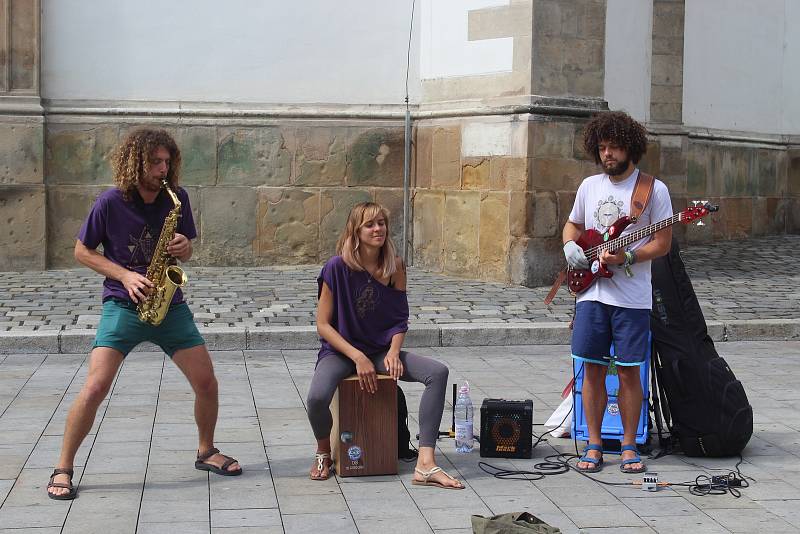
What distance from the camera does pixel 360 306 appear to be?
6.04 metres

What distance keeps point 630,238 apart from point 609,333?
1.66ft

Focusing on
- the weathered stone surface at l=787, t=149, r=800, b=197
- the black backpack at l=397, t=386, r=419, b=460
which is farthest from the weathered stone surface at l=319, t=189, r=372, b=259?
the black backpack at l=397, t=386, r=419, b=460

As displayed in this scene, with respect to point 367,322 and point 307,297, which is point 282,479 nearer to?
point 367,322

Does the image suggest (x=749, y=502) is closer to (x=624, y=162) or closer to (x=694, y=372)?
(x=694, y=372)

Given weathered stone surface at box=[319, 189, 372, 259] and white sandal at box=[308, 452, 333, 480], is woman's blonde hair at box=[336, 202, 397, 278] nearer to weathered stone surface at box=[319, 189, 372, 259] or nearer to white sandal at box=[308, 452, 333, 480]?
white sandal at box=[308, 452, 333, 480]

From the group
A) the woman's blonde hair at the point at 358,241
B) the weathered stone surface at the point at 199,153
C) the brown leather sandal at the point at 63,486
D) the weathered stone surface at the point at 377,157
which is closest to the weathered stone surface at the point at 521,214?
the weathered stone surface at the point at 377,157

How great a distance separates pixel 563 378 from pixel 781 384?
146 centimetres

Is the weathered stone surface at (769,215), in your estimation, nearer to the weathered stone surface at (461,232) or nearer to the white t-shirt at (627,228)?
the weathered stone surface at (461,232)

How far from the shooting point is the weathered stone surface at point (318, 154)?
1399 centimetres

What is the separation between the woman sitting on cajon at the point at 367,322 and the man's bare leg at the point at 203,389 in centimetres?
47

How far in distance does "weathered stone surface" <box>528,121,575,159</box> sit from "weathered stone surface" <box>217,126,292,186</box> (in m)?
2.98

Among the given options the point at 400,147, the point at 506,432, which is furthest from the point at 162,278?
the point at 400,147

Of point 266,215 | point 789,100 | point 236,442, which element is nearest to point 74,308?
point 266,215

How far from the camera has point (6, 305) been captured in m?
10.9
